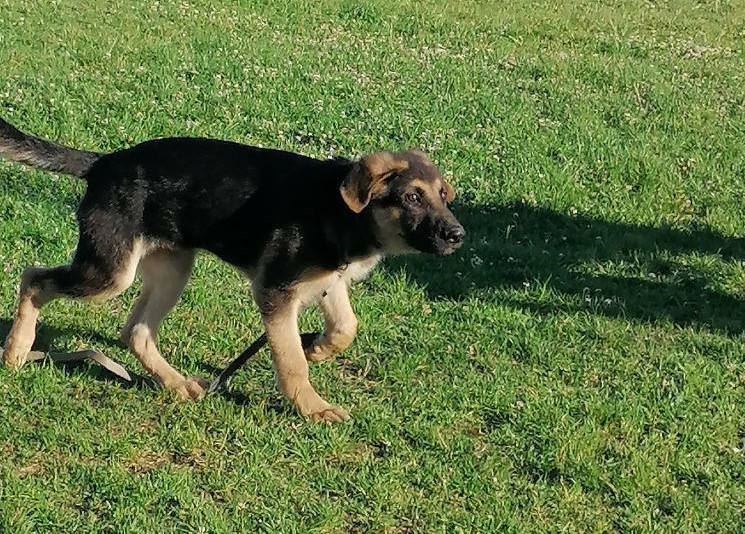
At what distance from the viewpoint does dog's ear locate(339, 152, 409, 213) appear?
16.5 feet

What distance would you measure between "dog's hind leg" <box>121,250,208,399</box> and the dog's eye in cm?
130

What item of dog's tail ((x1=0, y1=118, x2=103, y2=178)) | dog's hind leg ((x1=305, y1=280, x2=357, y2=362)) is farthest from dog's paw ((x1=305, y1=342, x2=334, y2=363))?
dog's tail ((x1=0, y1=118, x2=103, y2=178))

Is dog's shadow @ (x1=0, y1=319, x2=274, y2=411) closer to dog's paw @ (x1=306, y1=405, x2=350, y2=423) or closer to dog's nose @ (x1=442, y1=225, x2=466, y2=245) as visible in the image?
dog's paw @ (x1=306, y1=405, x2=350, y2=423)

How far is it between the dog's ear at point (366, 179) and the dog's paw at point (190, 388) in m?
1.22

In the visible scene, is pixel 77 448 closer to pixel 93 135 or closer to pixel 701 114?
pixel 93 135

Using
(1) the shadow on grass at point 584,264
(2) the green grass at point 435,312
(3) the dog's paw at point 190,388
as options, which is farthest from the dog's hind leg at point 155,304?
(1) the shadow on grass at point 584,264

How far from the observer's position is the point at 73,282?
17.7 ft

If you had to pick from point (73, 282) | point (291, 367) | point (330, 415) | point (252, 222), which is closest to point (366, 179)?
point (252, 222)

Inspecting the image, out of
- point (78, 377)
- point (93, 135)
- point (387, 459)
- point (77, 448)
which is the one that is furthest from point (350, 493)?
point (93, 135)

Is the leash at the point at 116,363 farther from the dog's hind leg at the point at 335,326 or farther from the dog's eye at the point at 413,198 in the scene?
the dog's eye at the point at 413,198

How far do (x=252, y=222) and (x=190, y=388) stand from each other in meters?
0.89

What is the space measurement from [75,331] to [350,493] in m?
2.14

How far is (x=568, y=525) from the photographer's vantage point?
456 centimetres

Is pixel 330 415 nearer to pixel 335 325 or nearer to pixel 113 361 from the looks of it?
pixel 335 325
